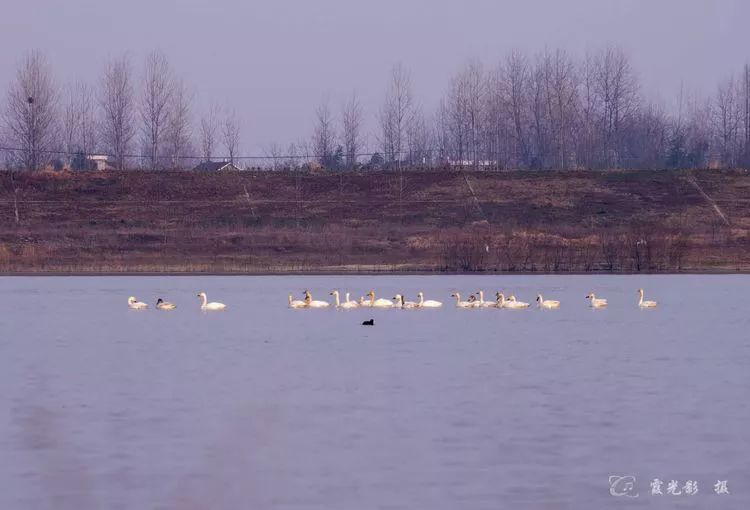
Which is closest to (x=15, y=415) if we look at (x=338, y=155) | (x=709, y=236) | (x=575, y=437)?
(x=575, y=437)

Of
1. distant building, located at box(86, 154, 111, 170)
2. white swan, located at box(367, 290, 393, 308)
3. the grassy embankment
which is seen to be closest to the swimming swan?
white swan, located at box(367, 290, 393, 308)

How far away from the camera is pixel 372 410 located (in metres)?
17.0

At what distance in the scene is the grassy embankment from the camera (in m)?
55.0

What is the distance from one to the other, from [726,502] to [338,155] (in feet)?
291

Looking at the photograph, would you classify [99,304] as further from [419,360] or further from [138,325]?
[419,360]

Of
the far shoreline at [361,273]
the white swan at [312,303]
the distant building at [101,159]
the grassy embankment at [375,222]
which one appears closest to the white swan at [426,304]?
the white swan at [312,303]

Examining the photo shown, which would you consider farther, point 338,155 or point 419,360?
point 338,155

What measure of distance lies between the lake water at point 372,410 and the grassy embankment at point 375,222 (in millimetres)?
21902

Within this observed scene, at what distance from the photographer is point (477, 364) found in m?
22.4

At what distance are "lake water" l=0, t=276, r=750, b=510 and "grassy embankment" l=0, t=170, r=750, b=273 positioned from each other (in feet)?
71.9

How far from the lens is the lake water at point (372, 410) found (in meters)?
12.2

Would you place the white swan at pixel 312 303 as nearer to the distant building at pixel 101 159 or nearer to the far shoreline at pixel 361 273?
the far shoreline at pixel 361 273

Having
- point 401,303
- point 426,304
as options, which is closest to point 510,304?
point 426,304

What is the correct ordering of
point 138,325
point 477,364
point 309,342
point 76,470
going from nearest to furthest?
point 76,470
point 477,364
point 309,342
point 138,325
